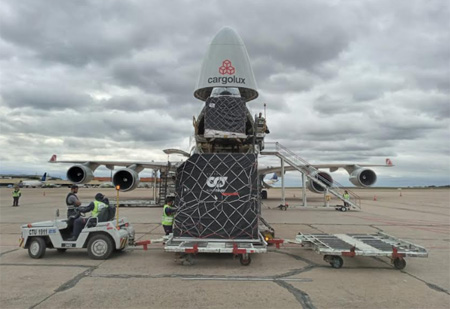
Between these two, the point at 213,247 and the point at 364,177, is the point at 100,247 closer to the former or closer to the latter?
the point at 213,247

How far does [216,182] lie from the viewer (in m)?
7.43

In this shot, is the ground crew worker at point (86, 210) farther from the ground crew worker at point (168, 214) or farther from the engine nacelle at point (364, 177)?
the engine nacelle at point (364, 177)

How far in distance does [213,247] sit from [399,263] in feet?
12.5

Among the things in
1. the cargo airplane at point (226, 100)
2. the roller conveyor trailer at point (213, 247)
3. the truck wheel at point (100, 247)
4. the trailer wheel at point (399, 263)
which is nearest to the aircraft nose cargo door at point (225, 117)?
the cargo airplane at point (226, 100)

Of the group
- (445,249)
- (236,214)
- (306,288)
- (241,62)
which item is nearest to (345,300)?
(306,288)

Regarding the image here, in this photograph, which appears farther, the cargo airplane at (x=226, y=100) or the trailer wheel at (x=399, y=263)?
the cargo airplane at (x=226, y=100)

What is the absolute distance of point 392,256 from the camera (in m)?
6.22

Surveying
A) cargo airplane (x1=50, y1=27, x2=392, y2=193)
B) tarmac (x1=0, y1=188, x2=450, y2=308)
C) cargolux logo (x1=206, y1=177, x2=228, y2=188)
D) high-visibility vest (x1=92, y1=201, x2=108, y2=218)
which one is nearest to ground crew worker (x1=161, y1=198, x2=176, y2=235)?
tarmac (x1=0, y1=188, x2=450, y2=308)

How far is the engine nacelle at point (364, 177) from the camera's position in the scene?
2278 centimetres

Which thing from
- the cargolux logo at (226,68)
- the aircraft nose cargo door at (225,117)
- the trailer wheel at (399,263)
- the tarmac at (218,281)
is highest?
the cargolux logo at (226,68)

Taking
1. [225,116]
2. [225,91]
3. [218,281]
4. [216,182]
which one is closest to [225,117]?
[225,116]

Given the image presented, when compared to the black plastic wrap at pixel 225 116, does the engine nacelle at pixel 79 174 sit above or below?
below

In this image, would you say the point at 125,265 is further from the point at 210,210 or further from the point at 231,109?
the point at 231,109

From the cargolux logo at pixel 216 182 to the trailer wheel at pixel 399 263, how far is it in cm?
395
